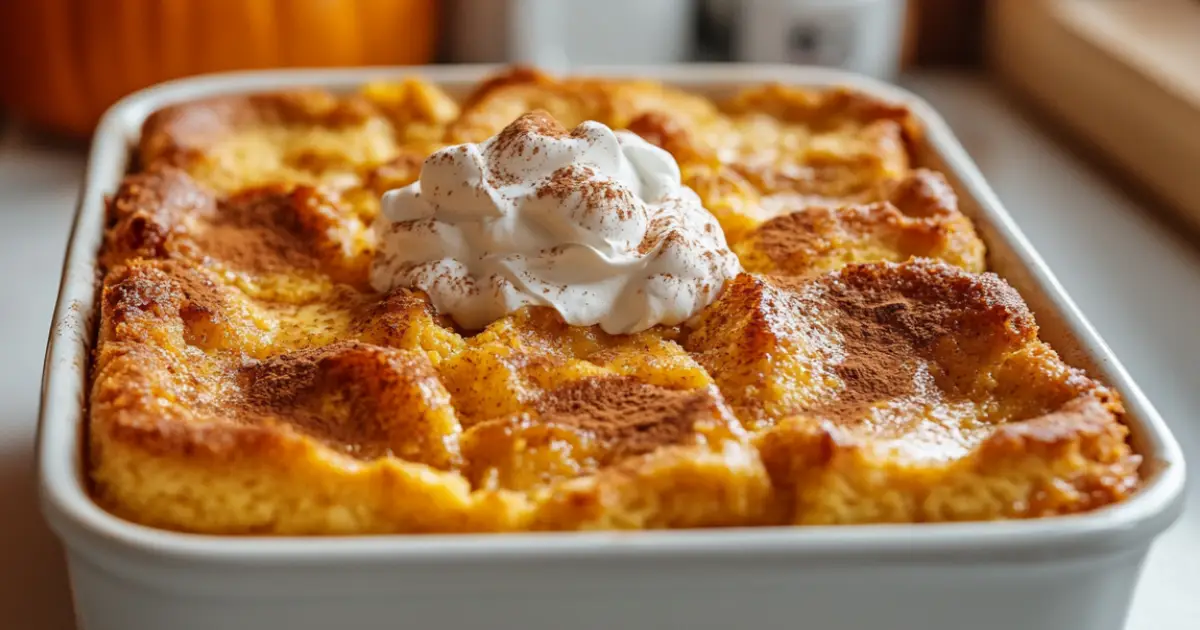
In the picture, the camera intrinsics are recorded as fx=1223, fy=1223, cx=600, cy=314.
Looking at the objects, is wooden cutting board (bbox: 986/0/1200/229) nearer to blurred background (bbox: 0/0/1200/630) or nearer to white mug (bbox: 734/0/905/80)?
blurred background (bbox: 0/0/1200/630)

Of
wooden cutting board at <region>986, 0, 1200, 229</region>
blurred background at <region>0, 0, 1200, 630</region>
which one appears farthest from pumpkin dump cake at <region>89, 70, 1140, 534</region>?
wooden cutting board at <region>986, 0, 1200, 229</region>

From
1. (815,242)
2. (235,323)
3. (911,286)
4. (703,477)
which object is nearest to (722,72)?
(815,242)

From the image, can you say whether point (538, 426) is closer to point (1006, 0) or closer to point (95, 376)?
point (95, 376)

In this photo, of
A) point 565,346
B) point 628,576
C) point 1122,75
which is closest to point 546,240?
point 565,346

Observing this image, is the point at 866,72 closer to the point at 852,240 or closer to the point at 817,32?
the point at 817,32

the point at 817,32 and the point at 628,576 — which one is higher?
the point at 628,576

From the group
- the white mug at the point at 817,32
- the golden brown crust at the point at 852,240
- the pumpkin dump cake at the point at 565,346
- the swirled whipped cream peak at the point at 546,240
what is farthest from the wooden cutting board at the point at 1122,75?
the swirled whipped cream peak at the point at 546,240
